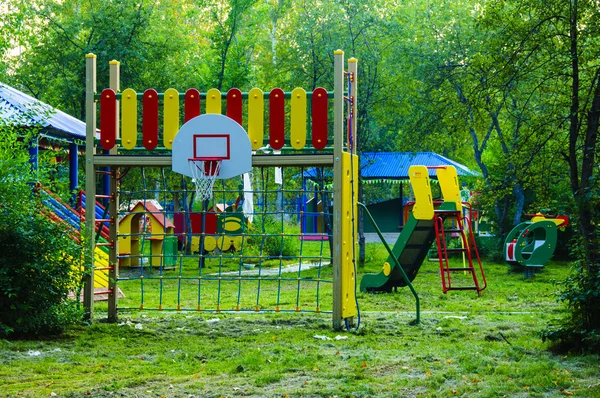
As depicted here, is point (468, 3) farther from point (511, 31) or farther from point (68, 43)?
point (511, 31)

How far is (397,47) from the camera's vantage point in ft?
72.7

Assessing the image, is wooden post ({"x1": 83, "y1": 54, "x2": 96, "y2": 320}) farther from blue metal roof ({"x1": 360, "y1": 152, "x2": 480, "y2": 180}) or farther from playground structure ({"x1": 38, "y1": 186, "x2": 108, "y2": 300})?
blue metal roof ({"x1": 360, "y1": 152, "x2": 480, "y2": 180})

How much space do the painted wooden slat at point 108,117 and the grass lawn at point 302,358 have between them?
222 cm

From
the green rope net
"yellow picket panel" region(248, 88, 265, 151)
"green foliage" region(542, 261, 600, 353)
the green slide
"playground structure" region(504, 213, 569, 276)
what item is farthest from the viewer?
"playground structure" region(504, 213, 569, 276)

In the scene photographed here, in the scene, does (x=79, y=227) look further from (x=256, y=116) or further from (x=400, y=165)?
(x=400, y=165)

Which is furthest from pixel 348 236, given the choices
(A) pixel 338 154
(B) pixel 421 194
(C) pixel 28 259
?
(B) pixel 421 194

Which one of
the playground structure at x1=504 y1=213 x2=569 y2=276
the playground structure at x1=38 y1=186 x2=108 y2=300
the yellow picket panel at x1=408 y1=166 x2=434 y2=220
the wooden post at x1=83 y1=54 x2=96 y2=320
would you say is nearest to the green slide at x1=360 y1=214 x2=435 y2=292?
the yellow picket panel at x1=408 y1=166 x2=434 y2=220

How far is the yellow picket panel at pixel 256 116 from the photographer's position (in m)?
9.30

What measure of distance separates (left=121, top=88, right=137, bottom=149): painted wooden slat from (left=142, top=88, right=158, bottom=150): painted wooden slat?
128 mm

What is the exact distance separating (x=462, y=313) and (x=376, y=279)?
9.51 feet

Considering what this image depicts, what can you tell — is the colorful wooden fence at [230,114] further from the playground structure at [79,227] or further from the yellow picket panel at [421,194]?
the yellow picket panel at [421,194]

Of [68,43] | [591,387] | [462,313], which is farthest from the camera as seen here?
[68,43]

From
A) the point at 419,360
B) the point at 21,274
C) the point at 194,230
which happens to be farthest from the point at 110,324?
the point at 194,230

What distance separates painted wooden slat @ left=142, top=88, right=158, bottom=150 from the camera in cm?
941
